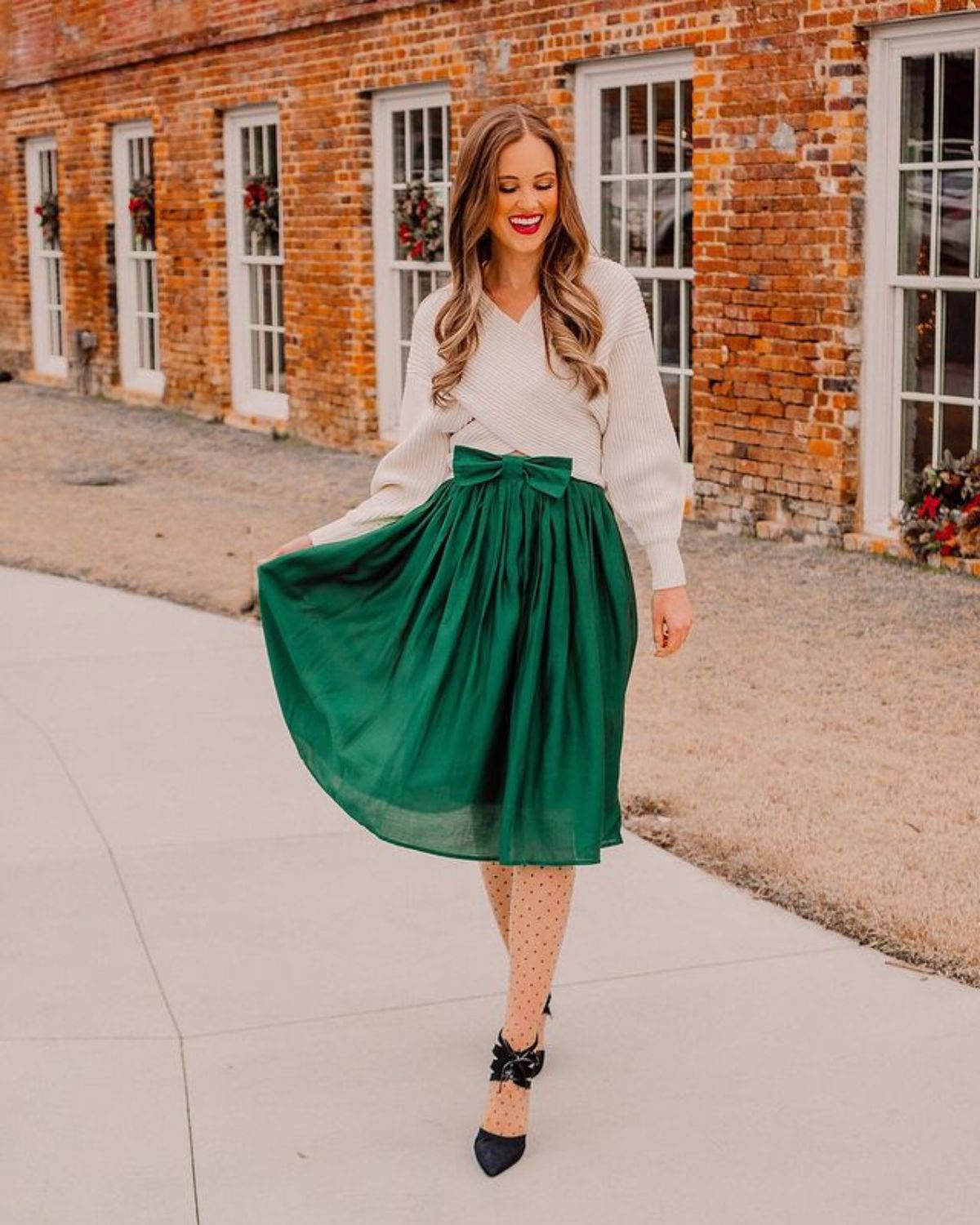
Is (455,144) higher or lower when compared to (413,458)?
higher

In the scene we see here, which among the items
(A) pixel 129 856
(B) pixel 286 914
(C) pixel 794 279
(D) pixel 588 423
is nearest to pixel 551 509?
(D) pixel 588 423

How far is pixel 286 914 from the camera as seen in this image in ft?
15.4

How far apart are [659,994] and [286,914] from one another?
100 cm

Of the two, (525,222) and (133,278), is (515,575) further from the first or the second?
(133,278)

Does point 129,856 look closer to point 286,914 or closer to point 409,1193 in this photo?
point 286,914

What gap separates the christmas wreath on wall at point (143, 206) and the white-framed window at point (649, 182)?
682cm

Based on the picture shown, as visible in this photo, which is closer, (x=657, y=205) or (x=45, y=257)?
(x=657, y=205)

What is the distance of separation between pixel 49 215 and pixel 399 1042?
16.6 meters

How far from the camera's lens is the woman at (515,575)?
344 centimetres

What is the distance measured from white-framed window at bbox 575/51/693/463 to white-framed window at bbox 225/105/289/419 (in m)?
4.25

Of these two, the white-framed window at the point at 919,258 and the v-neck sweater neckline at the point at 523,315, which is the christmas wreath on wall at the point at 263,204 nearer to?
the white-framed window at the point at 919,258

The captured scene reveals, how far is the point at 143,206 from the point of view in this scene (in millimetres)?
17016

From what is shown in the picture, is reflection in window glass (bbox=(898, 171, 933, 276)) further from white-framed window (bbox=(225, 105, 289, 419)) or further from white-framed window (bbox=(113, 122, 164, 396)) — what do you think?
white-framed window (bbox=(113, 122, 164, 396))

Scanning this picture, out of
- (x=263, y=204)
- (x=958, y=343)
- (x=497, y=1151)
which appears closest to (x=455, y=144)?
(x=263, y=204)
